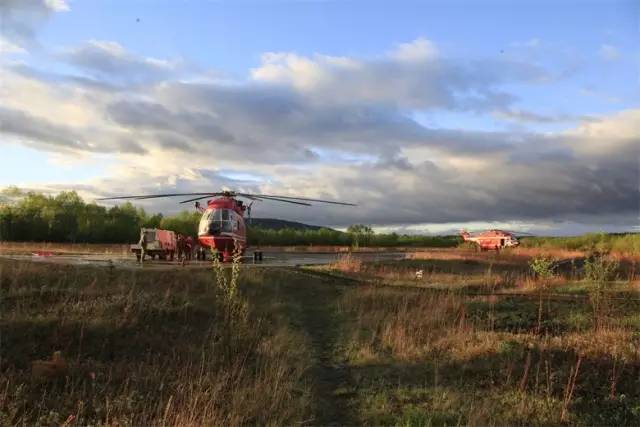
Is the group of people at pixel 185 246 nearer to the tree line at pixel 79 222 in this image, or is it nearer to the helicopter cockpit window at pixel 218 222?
the helicopter cockpit window at pixel 218 222

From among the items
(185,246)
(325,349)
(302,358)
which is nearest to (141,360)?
(302,358)

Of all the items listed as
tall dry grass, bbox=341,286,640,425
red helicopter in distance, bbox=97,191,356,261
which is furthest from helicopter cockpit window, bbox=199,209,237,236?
tall dry grass, bbox=341,286,640,425

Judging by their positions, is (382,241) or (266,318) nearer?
(266,318)

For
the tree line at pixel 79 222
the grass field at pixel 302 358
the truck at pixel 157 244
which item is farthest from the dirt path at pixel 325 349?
the tree line at pixel 79 222

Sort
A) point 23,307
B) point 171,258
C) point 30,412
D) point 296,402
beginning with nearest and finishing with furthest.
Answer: point 30,412 → point 296,402 → point 23,307 → point 171,258

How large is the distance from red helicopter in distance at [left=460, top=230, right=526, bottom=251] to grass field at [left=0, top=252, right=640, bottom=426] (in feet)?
142

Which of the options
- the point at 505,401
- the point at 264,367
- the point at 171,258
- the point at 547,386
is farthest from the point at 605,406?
the point at 171,258

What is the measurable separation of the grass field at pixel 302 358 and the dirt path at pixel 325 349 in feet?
0.12

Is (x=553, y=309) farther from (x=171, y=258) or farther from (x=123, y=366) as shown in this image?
(x=171, y=258)

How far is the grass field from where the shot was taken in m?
6.52

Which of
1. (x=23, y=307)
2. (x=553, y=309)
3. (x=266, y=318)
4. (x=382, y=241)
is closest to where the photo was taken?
(x=23, y=307)

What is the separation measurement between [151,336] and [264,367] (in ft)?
8.86

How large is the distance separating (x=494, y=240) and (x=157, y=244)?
141ft

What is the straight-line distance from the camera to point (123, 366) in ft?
25.7
